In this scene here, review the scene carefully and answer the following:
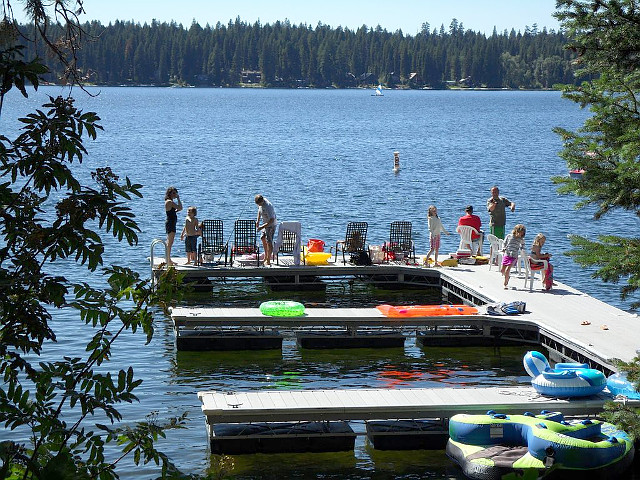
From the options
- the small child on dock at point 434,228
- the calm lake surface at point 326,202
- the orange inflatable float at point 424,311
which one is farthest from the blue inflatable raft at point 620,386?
the small child on dock at point 434,228

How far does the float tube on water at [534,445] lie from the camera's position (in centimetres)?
1165

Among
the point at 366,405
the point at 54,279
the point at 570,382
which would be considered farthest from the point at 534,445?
the point at 54,279

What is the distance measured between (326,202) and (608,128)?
32.7m

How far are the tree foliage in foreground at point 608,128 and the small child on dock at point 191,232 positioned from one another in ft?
40.3

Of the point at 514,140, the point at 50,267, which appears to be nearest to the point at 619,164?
the point at 50,267

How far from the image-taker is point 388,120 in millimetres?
125375

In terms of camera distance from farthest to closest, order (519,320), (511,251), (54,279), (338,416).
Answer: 1. (511,251)
2. (519,320)
3. (338,416)
4. (54,279)

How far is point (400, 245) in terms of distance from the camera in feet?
77.6

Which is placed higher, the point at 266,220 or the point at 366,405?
the point at 266,220

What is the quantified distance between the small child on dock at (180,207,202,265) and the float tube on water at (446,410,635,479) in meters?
10.8

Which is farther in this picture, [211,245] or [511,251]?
[211,245]

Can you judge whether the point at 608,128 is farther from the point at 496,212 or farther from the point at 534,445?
the point at 496,212

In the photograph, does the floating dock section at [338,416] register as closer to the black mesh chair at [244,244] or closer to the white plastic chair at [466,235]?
the black mesh chair at [244,244]

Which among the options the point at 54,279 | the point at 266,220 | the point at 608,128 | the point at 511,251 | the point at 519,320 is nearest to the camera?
the point at 54,279
